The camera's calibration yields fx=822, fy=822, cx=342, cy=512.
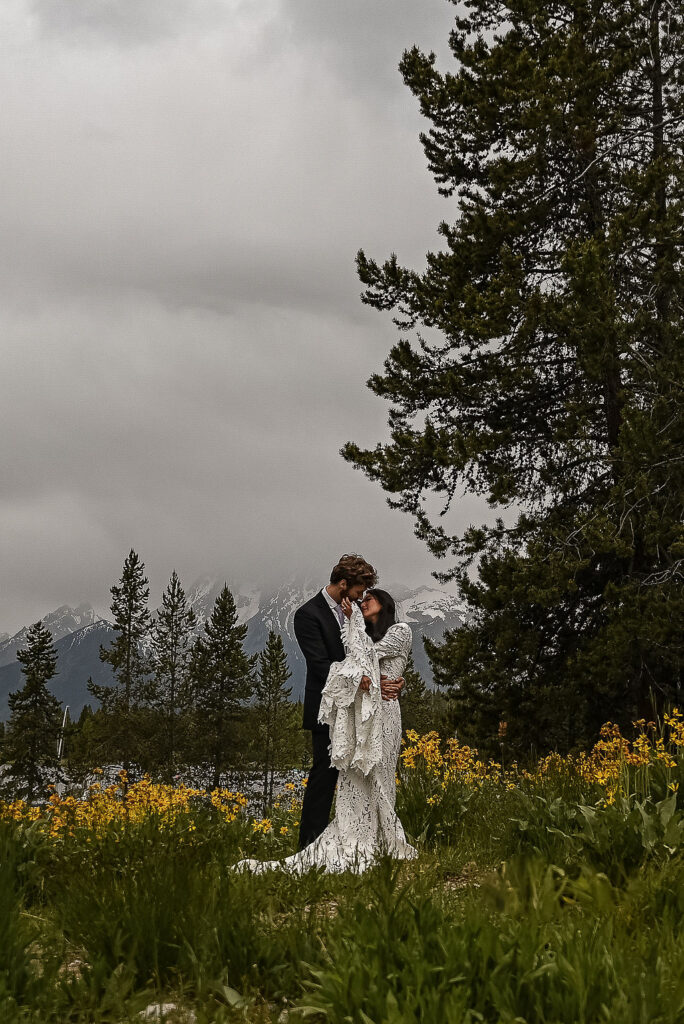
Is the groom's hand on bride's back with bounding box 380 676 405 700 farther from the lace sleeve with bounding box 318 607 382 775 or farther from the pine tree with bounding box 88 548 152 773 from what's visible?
the pine tree with bounding box 88 548 152 773

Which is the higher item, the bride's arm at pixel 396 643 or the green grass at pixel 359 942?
the bride's arm at pixel 396 643

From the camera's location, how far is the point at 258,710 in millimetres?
54625

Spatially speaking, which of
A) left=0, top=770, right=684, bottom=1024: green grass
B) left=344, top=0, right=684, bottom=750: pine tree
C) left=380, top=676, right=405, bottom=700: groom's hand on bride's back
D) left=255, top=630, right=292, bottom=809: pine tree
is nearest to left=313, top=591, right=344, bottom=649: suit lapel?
left=380, top=676, right=405, bottom=700: groom's hand on bride's back

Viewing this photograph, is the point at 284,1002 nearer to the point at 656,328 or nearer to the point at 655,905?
the point at 655,905

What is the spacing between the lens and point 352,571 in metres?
5.88

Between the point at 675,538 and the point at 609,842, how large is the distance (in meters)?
7.28

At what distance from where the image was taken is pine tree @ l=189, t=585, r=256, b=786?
160 ft

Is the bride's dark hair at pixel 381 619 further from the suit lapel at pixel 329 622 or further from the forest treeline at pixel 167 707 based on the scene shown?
the forest treeline at pixel 167 707

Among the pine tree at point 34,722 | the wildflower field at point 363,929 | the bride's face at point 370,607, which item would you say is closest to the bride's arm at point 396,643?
the bride's face at point 370,607

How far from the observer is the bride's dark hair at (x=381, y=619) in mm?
6094

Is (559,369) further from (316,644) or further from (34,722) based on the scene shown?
(34,722)

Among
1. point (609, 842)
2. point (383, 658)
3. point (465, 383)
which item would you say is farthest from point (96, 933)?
point (465, 383)

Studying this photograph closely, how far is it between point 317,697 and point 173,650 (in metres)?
50.4

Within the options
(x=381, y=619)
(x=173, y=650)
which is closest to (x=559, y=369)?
(x=381, y=619)
